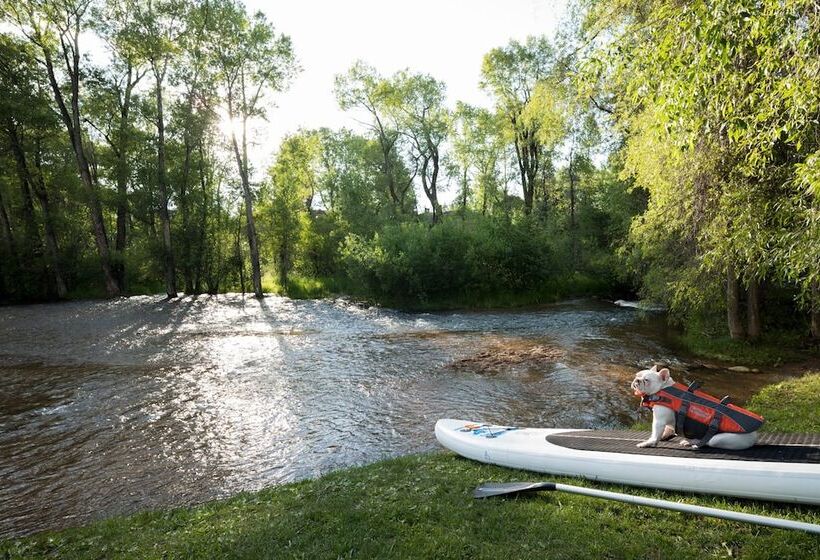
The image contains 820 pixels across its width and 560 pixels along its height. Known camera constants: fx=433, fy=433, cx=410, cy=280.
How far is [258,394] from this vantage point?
9102 mm

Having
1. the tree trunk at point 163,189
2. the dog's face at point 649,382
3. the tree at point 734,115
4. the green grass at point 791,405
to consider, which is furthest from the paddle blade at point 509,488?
the tree trunk at point 163,189

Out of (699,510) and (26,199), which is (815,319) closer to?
(699,510)

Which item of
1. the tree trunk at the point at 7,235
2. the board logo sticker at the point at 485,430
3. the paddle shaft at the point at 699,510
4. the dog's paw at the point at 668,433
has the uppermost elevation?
the tree trunk at the point at 7,235

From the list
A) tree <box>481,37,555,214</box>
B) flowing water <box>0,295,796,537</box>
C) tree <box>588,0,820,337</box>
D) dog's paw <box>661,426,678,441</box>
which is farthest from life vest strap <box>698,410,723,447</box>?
tree <box>481,37,555,214</box>

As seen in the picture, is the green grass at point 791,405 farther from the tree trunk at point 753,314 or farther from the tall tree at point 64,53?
the tall tree at point 64,53

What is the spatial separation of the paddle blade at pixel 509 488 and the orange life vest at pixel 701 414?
142 cm

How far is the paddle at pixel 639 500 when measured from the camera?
3.06 metres

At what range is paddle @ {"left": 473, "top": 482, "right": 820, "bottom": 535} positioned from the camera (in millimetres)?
3062

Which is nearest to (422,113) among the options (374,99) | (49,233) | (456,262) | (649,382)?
(374,99)

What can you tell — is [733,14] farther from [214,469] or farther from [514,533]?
[214,469]

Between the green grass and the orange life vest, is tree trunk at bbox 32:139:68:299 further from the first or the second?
the green grass

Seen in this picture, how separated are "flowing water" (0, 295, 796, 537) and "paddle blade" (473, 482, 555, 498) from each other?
2.16 meters

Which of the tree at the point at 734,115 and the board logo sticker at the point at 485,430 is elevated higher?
the tree at the point at 734,115

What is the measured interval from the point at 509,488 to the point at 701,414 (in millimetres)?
2009
